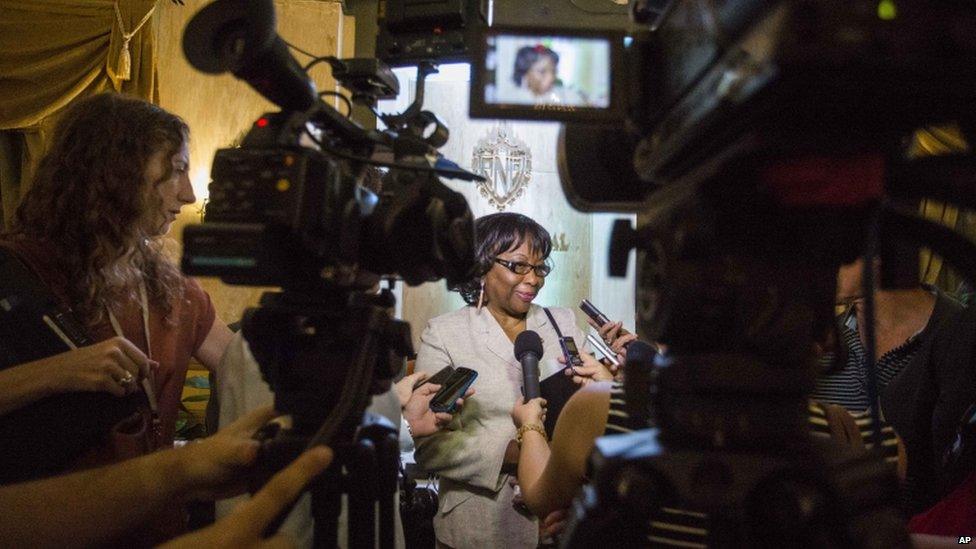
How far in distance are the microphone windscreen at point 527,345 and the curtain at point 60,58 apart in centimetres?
298

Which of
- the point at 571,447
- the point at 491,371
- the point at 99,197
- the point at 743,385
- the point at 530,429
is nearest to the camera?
the point at 743,385

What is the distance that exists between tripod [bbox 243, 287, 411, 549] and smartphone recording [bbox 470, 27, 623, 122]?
30cm

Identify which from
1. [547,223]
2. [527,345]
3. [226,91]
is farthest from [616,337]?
[226,91]

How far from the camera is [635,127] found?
667 mm

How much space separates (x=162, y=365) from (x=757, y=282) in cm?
124

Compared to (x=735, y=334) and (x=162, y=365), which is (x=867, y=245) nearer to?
(x=735, y=334)

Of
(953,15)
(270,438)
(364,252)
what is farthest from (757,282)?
(270,438)

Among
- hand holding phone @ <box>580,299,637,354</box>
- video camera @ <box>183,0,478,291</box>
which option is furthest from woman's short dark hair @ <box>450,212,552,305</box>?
video camera @ <box>183,0,478,291</box>

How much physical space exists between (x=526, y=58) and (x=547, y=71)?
25 mm

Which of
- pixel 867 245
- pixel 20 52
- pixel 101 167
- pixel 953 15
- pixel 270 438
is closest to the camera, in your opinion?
pixel 953 15

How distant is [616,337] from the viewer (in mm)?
1990

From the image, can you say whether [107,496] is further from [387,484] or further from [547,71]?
[547,71]

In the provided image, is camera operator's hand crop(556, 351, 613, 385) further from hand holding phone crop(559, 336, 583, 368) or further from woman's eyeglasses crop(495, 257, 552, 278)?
woman's eyeglasses crop(495, 257, 552, 278)

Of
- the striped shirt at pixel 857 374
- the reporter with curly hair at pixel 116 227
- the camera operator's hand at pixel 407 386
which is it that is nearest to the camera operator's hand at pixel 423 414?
the camera operator's hand at pixel 407 386
